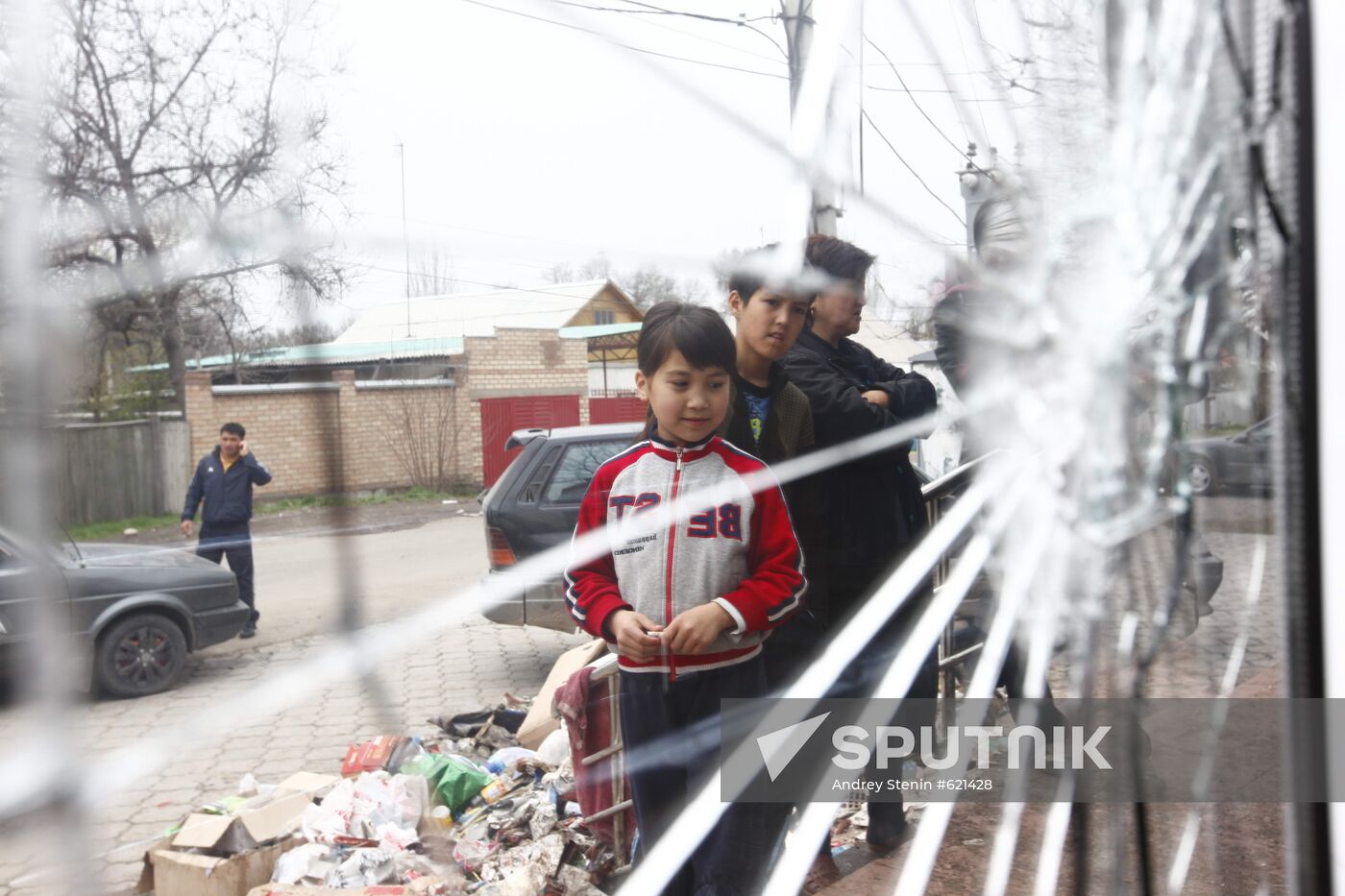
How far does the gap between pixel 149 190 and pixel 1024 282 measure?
2.73 ft

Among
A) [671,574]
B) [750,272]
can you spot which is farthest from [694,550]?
[750,272]

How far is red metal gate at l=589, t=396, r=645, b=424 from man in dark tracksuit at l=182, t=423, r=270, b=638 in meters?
0.39

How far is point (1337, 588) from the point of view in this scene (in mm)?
1040

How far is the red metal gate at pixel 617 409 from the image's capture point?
2.82 ft

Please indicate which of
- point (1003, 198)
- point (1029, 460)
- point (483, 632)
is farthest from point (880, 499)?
point (483, 632)

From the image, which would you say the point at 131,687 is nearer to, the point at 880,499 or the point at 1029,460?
the point at 1029,460

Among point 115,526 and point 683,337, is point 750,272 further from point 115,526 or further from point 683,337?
point 115,526

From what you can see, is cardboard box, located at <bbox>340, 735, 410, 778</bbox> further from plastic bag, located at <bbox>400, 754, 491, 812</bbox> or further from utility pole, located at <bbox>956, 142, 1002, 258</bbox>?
utility pole, located at <bbox>956, 142, 1002, 258</bbox>

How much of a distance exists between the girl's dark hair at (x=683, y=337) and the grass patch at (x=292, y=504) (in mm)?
257

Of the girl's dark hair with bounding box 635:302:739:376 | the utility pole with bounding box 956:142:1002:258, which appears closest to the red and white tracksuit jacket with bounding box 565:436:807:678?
the girl's dark hair with bounding box 635:302:739:376

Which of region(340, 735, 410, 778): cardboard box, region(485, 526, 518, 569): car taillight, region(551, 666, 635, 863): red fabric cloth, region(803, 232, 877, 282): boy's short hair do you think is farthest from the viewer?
region(551, 666, 635, 863): red fabric cloth

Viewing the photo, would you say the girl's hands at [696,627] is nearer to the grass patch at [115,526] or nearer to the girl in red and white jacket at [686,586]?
the girl in red and white jacket at [686,586]

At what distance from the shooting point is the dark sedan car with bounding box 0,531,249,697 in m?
0.35

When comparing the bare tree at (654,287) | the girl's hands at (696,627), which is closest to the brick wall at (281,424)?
the bare tree at (654,287)
